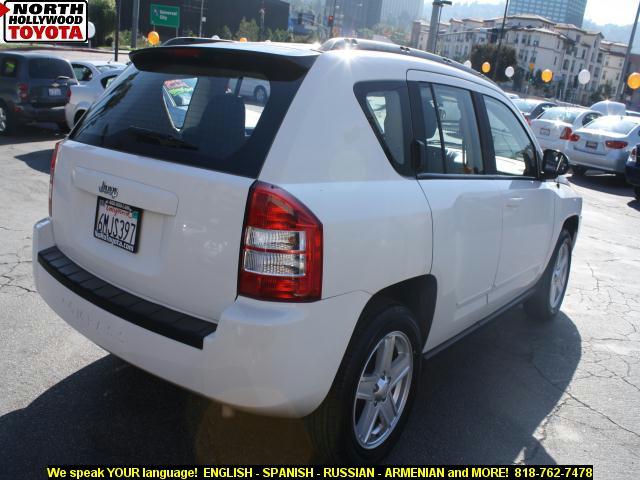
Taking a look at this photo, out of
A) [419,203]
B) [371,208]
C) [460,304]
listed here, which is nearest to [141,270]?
[371,208]

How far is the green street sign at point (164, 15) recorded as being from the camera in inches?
1462

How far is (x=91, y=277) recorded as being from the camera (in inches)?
115

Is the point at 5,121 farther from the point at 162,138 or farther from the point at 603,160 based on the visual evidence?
the point at 603,160

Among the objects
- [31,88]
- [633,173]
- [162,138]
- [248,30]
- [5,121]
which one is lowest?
[5,121]

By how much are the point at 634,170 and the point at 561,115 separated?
19.3ft

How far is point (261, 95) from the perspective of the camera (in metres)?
2.61

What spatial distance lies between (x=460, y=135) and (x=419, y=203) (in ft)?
2.79

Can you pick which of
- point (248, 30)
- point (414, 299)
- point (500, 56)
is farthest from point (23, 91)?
point (500, 56)

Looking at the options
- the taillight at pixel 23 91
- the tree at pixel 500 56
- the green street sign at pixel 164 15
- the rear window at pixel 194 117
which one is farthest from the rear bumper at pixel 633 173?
the tree at pixel 500 56

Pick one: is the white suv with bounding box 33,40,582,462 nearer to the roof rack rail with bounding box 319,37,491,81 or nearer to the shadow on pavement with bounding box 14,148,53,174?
the roof rack rail with bounding box 319,37,491,81

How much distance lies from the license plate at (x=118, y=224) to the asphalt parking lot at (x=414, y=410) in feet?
3.24

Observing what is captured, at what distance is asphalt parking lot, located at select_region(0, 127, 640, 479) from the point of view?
2973 mm

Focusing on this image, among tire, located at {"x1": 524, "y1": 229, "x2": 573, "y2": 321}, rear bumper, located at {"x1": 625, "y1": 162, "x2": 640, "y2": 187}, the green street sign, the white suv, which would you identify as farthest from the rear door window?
the green street sign

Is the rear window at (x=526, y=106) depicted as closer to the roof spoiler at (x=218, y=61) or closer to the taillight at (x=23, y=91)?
the taillight at (x=23, y=91)
